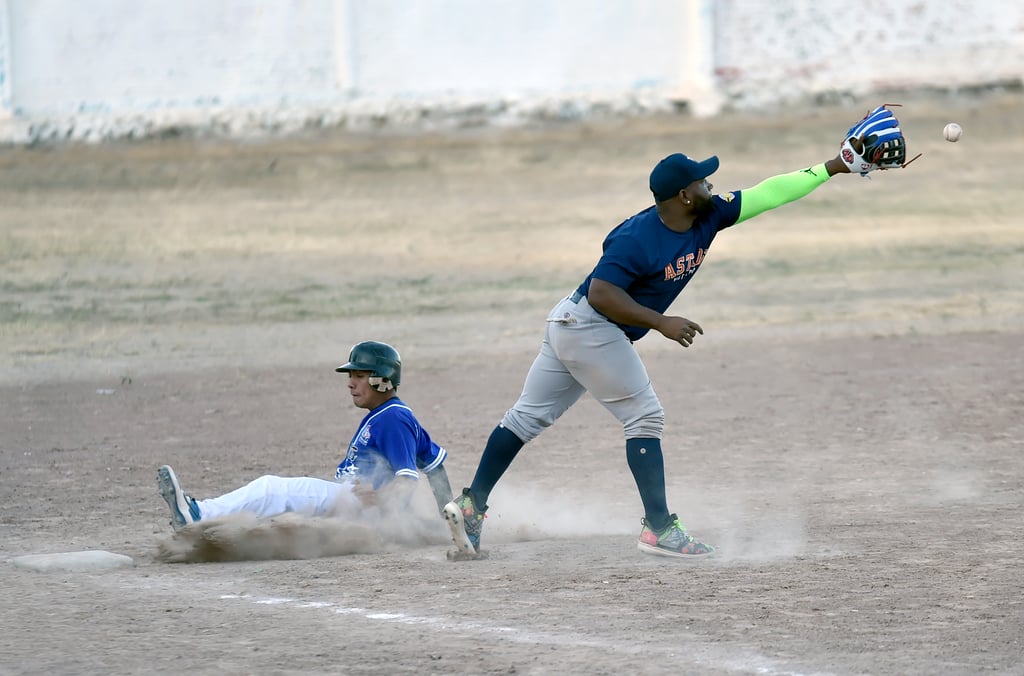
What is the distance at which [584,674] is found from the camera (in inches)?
197

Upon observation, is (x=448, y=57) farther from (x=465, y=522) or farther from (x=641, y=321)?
(x=641, y=321)

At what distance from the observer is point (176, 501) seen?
6.52 metres

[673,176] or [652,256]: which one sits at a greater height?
[673,176]

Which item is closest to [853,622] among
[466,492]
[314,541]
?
[466,492]

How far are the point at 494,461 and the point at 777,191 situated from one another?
69.4 inches

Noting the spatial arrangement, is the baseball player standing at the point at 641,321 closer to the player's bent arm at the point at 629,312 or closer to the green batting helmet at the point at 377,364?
the player's bent arm at the point at 629,312

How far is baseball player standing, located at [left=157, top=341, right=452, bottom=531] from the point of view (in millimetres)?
6781

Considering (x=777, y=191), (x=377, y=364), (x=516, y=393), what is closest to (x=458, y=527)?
(x=377, y=364)

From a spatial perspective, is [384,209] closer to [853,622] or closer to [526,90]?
[526,90]

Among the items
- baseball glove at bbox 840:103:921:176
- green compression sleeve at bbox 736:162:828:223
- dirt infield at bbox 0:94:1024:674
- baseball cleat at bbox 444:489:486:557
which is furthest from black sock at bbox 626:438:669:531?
baseball glove at bbox 840:103:921:176

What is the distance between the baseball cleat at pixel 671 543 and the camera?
6543 mm

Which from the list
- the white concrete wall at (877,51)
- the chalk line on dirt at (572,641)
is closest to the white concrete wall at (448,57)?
the white concrete wall at (877,51)

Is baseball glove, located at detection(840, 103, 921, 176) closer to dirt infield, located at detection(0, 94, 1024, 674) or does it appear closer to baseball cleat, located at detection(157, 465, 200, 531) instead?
dirt infield, located at detection(0, 94, 1024, 674)

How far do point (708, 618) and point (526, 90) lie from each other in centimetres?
2014
